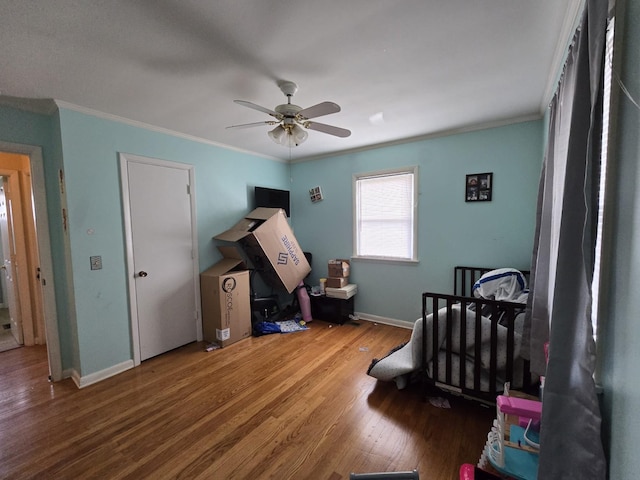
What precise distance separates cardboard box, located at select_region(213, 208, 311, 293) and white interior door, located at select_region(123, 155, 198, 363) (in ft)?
1.71

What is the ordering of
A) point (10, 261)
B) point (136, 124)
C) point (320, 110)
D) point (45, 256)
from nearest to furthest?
point (320, 110) < point (45, 256) < point (136, 124) < point (10, 261)

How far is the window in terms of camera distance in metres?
3.54

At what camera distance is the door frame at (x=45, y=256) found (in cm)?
237

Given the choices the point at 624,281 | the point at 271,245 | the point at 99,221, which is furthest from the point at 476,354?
A: the point at 99,221

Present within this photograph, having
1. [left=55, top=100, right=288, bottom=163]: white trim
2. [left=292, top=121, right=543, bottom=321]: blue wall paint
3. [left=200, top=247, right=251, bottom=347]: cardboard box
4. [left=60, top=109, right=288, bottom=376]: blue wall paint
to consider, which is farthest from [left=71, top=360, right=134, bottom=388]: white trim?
[left=292, top=121, right=543, bottom=321]: blue wall paint

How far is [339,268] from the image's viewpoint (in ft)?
12.7

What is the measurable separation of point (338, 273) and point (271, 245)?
3.51 ft

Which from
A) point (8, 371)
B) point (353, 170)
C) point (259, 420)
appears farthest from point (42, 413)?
point (353, 170)

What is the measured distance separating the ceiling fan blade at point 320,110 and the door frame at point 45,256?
2.36 meters

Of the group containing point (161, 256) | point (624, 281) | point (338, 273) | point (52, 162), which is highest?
point (52, 162)

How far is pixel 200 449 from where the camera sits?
5.61ft

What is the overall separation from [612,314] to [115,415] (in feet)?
9.53

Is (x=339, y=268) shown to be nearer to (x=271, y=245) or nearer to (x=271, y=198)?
(x=271, y=245)

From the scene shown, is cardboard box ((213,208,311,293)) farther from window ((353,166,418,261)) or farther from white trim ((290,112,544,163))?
white trim ((290,112,544,163))
